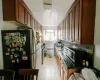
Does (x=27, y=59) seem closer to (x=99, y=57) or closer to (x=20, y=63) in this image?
(x=20, y=63)

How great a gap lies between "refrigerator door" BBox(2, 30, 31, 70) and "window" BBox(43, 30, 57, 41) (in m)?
5.49

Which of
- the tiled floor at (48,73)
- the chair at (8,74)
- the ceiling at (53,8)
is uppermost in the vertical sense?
the ceiling at (53,8)

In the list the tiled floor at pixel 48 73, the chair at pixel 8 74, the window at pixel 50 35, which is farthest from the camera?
the window at pixel 50 35

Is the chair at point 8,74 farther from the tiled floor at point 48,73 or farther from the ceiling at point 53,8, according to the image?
the tiled floor at point 48,73

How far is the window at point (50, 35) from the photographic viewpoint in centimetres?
769

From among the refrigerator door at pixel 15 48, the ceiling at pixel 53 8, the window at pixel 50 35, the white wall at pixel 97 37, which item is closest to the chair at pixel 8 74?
the refrigerator door at pixel 15 48

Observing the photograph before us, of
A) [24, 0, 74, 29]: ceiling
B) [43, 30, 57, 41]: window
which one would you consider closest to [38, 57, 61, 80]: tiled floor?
[24, 0, 74, 29]: ceiling

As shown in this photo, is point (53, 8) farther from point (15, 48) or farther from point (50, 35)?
point (50, 35)

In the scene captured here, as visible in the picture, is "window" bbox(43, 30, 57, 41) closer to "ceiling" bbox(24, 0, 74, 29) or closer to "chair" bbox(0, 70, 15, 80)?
"ceiling" bbox(24, 0, 74, 29)

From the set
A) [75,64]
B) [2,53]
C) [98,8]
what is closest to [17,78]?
[2,53]

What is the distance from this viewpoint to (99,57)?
6.28 ft

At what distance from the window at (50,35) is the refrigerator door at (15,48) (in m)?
5.49

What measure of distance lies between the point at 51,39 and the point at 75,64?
5.44 m

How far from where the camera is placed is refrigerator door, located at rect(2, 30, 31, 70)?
215 centimetres
